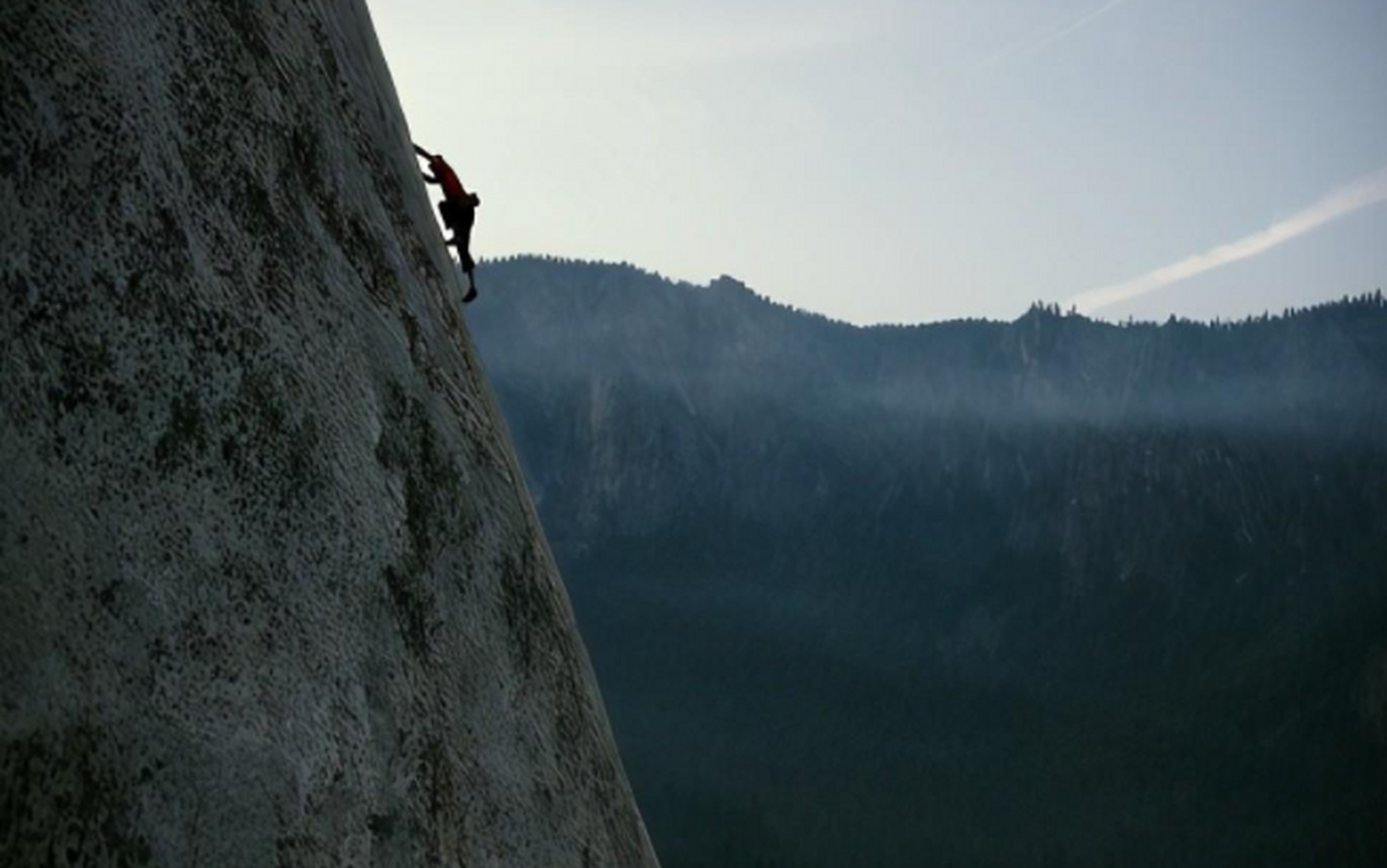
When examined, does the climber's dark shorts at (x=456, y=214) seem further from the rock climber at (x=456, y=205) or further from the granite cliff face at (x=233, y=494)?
the granite cliff face at (x=233, y=494)

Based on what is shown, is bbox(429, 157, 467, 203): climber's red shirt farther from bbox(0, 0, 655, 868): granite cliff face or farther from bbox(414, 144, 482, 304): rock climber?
bbox(0, 0, 655, 868): granite cliff face

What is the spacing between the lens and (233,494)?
4324 millimetres

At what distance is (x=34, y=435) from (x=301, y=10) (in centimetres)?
272

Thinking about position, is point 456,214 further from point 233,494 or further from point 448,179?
point 233,494

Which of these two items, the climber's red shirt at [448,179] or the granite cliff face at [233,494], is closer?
the granite cliff face at [233,494]

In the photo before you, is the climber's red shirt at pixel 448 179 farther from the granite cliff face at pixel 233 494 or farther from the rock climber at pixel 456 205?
the granite cliff face at pixel 233 494

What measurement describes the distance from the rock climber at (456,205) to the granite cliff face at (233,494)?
205cm

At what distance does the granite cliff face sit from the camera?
372 centimetres

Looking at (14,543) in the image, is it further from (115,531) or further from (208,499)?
(208,499)

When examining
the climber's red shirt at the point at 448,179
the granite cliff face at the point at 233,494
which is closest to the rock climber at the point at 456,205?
the climber's red shirt at the point at 448,179

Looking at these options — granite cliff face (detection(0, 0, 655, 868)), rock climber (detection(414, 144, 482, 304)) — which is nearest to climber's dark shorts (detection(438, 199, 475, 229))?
rock climber (detection(414, 144, 482, 304))

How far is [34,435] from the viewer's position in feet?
12.2

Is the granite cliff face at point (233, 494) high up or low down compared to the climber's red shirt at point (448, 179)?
down

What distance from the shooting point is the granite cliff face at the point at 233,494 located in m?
3.72
